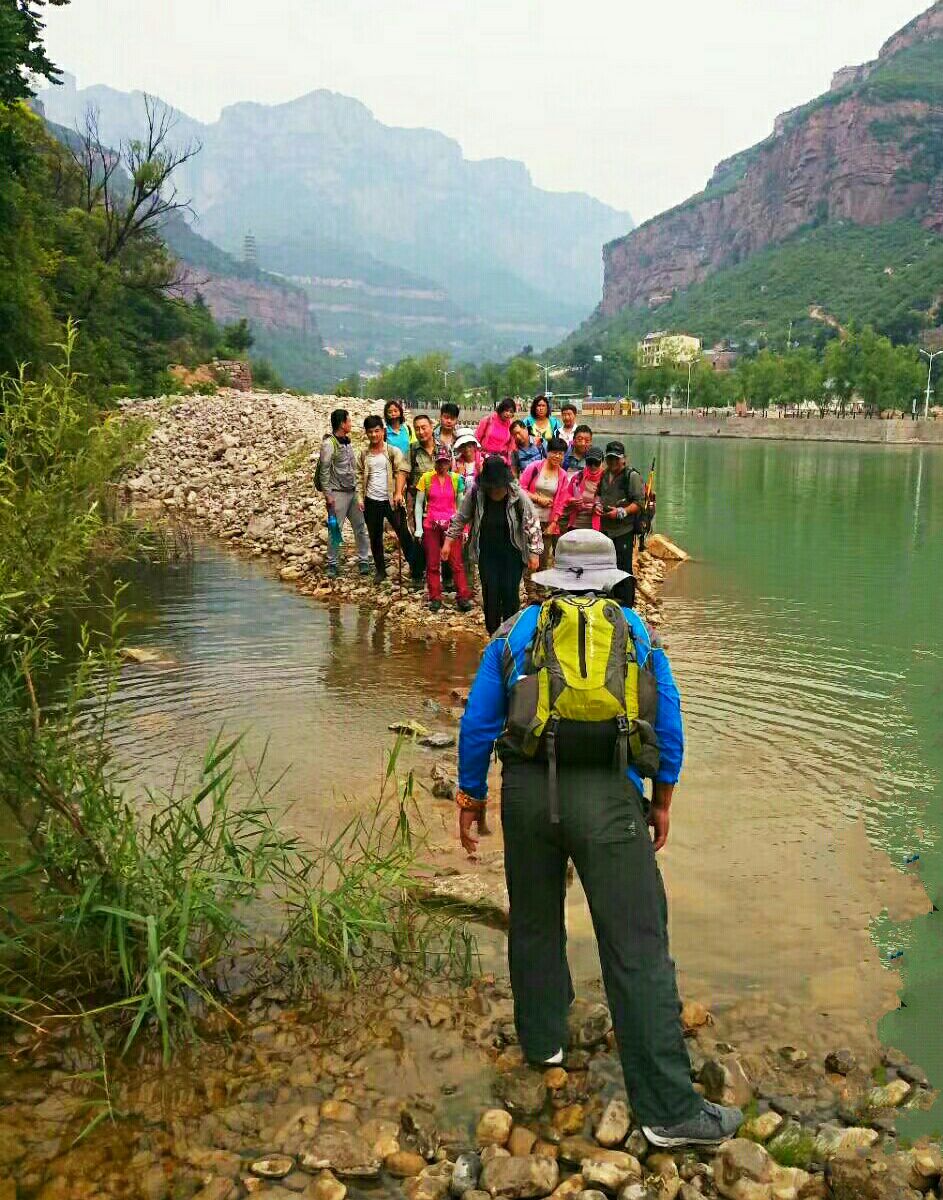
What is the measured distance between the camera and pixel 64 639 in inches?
392

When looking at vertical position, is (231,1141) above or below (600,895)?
below

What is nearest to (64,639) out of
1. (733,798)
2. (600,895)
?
(733,798)

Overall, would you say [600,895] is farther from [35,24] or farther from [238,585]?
[35,24]

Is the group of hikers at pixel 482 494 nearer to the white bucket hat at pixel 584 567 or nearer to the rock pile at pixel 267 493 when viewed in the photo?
the rock pile at pixel 267 493

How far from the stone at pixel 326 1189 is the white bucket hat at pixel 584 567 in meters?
1.96

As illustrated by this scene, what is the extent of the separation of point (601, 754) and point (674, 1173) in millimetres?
1287

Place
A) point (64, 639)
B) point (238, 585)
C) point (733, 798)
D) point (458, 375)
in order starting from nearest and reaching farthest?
point (733, 798), point (64, 639), point (238, 585), point (458, 375)

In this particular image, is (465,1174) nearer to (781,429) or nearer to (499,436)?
(499,436)

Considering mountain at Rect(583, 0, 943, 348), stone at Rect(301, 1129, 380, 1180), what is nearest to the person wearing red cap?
stone at Rect(301, 1129, 380, 1180)

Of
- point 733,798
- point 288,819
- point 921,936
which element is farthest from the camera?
point 733,798

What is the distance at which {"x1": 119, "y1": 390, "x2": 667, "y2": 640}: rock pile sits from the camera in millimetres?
11980

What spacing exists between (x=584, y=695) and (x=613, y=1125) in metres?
1.43

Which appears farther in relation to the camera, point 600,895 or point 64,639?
point 64,639

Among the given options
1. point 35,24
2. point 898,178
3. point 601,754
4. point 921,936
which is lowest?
point 921,936
